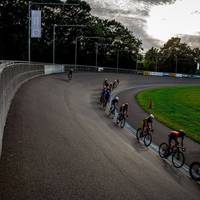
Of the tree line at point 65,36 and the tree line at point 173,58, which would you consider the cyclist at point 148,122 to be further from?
the tree line at point 173,58

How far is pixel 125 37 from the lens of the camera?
138 meters

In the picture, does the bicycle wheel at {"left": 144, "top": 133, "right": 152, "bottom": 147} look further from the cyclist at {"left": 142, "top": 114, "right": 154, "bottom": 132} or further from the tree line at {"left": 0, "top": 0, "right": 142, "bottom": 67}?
the tree line at {"left": 0, "top": 0, "right": 142, "bottom": 67}

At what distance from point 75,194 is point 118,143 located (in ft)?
24.7

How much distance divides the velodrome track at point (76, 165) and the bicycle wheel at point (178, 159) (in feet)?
1.41

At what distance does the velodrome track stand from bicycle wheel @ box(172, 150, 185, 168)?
1.41 ft

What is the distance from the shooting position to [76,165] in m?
13.0

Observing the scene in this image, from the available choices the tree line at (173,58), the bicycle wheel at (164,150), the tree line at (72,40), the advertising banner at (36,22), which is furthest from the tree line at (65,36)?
the bicycle wheel at (164,150)

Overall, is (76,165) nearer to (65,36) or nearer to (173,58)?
(65,36)

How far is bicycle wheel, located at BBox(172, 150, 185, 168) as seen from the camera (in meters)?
14.9

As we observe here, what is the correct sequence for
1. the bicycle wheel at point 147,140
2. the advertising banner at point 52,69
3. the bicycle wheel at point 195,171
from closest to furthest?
the bicycle wheel at point 195,171 → the bicycle wheel at point 147,140 → the advertising banner at point 52,69

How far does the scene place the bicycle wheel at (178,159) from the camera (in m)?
14.9

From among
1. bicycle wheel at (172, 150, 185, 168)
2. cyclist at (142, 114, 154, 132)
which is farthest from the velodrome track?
cyclist at (142, 114, 154, 132)

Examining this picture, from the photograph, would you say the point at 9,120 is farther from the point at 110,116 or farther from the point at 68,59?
the point at 68,59

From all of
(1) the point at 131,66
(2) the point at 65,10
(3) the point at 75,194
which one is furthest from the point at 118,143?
(1) the point at 131,66
